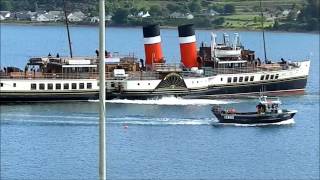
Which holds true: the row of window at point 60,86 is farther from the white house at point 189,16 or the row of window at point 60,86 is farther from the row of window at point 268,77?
the white house at point 189,16

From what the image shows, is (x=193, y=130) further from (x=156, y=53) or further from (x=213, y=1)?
(x=213, y=1)

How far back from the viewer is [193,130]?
50.3m

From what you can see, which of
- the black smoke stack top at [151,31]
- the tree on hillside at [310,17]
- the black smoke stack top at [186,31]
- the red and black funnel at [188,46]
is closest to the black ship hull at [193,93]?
the red and black funnel at [188,46]

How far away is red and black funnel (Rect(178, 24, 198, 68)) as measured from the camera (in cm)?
6512

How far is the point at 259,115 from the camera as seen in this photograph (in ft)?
170

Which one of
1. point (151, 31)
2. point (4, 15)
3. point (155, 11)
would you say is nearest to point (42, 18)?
point (4, 15)

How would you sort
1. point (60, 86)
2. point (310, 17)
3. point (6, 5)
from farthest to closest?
point (6, 5) < point (310, 17) < point (60, 86)

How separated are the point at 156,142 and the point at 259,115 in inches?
261

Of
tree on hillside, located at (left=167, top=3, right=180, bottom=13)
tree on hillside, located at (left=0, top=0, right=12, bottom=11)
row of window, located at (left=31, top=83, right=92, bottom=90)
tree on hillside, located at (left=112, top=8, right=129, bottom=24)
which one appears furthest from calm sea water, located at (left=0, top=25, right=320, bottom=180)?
tree on hillside, located at (left=0, top=0, right=12, bottom=11)

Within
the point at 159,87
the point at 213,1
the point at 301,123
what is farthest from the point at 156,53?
the point at 213,1

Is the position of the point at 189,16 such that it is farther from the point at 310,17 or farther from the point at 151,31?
the point at 151,31

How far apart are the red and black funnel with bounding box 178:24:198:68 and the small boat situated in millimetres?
13030

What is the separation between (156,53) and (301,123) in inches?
513

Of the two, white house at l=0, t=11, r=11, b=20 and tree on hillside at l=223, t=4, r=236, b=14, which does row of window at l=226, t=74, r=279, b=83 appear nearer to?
tree on hillside at l=223, t=4, r=236, b=14
